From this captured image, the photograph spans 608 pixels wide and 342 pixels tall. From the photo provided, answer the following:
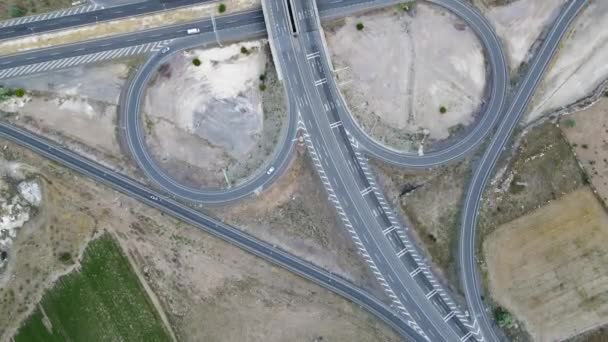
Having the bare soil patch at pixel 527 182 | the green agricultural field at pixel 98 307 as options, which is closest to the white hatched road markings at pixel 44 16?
the green agricultural field at pixel 98 307

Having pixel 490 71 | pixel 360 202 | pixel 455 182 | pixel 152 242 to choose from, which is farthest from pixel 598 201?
pixel 152 242

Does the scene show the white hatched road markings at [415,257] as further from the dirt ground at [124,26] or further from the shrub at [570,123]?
the dirt ground at [124,26]

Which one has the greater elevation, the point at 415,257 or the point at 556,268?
the point at 556,268

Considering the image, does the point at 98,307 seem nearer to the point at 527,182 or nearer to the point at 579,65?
the point at 527,182

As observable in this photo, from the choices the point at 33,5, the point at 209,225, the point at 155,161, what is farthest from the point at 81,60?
the point at 209,225

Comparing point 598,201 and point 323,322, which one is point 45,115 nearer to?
point 323,322

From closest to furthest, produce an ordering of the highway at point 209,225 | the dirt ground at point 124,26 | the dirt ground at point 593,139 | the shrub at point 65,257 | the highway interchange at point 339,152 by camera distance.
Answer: the dirt ground at point 593,139
the highway interchange at point 339,152
the highway at point 209,225
the shrub at point 65,257
the dirt ground at point 124,26
